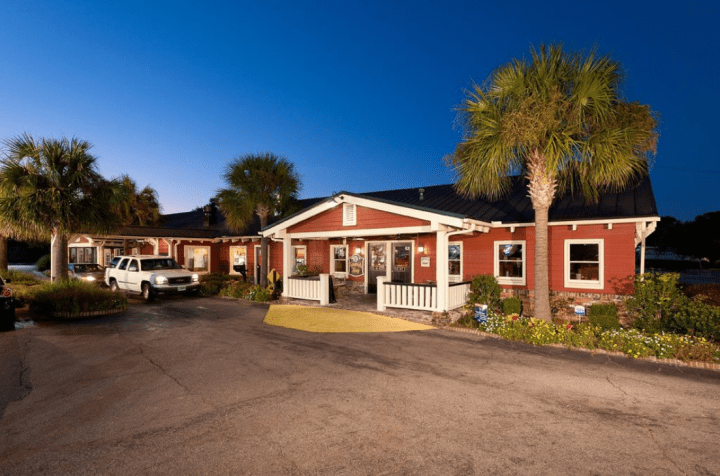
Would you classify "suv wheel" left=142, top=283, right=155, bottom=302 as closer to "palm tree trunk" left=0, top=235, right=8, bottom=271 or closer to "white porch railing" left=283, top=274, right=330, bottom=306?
"white porch railing" left=283, top=274, right=330, bottom=306

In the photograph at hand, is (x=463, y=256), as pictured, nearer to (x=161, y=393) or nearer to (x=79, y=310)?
(x=161, y=393)

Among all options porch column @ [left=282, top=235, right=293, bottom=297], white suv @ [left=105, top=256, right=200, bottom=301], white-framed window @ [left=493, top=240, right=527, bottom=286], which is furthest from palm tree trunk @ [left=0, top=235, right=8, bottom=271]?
white-framed window @ [left=493, top=240, right=527, bottom=286]

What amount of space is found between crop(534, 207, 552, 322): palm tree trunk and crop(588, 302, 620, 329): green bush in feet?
5.34

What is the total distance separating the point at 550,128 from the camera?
8.65 metres

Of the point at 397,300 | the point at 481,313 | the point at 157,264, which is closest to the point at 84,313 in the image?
the point at 157,264

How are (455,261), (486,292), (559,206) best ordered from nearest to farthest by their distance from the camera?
(486,292), (559,206), (455,261)

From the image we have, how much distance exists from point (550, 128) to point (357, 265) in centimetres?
1009

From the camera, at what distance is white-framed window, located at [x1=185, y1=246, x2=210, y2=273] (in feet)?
70.0

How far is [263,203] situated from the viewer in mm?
15195

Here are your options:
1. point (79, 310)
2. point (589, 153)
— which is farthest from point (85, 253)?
point (589, 153)

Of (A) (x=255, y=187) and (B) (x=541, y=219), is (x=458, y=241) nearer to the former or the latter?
(B) (x=541, y=219)

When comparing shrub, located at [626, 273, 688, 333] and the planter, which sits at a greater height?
shrub, located at [626, 273, 688, 333]

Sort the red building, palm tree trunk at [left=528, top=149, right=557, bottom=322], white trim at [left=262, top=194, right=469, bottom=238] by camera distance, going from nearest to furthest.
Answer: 1. palm tree trunk at [left=528, top=149, right=557, bottom=322]
2. white trim at [left=262, top=194, right=469, bottom=238]
3. the red building

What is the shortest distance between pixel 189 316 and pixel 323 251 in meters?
7.32
